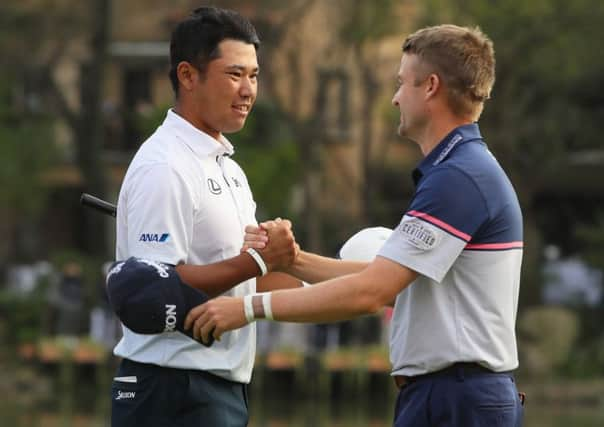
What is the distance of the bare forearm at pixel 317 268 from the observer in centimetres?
600

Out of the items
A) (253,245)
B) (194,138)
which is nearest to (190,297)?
(253,245)

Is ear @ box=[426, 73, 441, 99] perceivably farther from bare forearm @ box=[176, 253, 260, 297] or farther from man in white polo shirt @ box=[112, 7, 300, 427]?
bare forearm @ box=[176, 253, 260, 297]

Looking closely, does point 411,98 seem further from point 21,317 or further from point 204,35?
point 21,317

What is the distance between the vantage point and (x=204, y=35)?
5.71 meters

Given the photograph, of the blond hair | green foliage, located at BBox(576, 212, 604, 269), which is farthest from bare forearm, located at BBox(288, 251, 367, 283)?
green foliage, located at BBox(576, 212, 604, 269)

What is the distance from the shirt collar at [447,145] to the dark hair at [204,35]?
80cm

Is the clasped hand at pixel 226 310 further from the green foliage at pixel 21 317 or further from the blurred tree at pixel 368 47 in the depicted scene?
the blurred tree at pixel 368 47

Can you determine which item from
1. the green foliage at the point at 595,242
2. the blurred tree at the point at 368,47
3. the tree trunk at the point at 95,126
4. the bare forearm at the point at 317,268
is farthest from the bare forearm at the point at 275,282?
the green foliage at the point at 595,242

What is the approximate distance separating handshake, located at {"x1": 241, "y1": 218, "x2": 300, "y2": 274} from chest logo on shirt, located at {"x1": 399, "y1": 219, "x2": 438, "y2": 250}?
522 mm

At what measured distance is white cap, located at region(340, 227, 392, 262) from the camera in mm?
6164

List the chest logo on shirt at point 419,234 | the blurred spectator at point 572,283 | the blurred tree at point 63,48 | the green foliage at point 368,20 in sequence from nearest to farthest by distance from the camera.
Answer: the chest logo on shirt at point 419,234
the green foliage at point 368,20
the blurred tree at point 63,48
the blurred spectator at point 572,283

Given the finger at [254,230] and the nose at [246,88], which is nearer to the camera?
the finger at [254,230]

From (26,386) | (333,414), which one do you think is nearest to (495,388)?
(333,414)

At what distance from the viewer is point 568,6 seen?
2361cm
